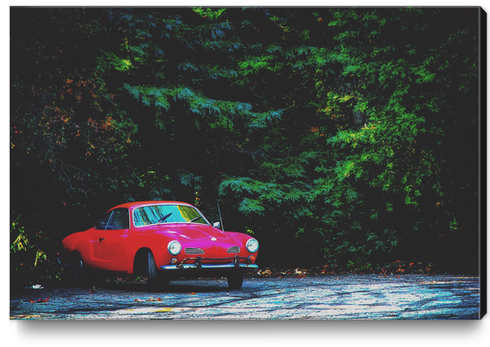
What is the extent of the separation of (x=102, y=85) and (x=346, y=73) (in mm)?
3065

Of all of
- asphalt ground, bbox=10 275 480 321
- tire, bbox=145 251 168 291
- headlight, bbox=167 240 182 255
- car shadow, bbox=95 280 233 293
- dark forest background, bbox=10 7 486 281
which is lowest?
asphalt ground, bbox=10 275 480 321

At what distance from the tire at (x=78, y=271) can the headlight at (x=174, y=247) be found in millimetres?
1223

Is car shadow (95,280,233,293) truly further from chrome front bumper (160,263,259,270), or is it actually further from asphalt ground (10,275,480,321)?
chrome front bumper (160,263,259,270)

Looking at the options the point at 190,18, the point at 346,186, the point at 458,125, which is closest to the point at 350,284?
the point at 346,186

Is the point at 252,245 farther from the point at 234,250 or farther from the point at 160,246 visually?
the point at 160,246

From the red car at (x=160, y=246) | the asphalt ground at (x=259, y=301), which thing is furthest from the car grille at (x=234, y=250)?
the asphalt ground at (x=259, y=301)

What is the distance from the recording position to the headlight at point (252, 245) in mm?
7555

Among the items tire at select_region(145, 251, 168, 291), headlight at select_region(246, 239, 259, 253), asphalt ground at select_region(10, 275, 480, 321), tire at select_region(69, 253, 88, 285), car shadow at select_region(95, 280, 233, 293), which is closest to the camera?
Answer: asphalt ground at select_region(10, 275, 480, 321)

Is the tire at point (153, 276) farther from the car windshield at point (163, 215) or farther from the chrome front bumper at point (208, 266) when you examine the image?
the car windshield at point (163, 215)

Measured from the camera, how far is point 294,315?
682 centimetres

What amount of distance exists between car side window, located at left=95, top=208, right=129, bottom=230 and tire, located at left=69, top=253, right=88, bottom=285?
444 mm

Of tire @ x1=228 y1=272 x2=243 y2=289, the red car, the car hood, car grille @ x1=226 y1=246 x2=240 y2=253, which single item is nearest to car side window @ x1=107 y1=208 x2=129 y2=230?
the red car

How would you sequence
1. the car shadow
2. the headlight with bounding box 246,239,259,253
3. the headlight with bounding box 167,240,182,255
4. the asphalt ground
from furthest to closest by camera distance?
the headlight with bounding box 246,239,259,253, the car shadow, the headlight with bounding box 167,240,182,255, the asphalt ground

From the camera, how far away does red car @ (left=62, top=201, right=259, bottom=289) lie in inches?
286
